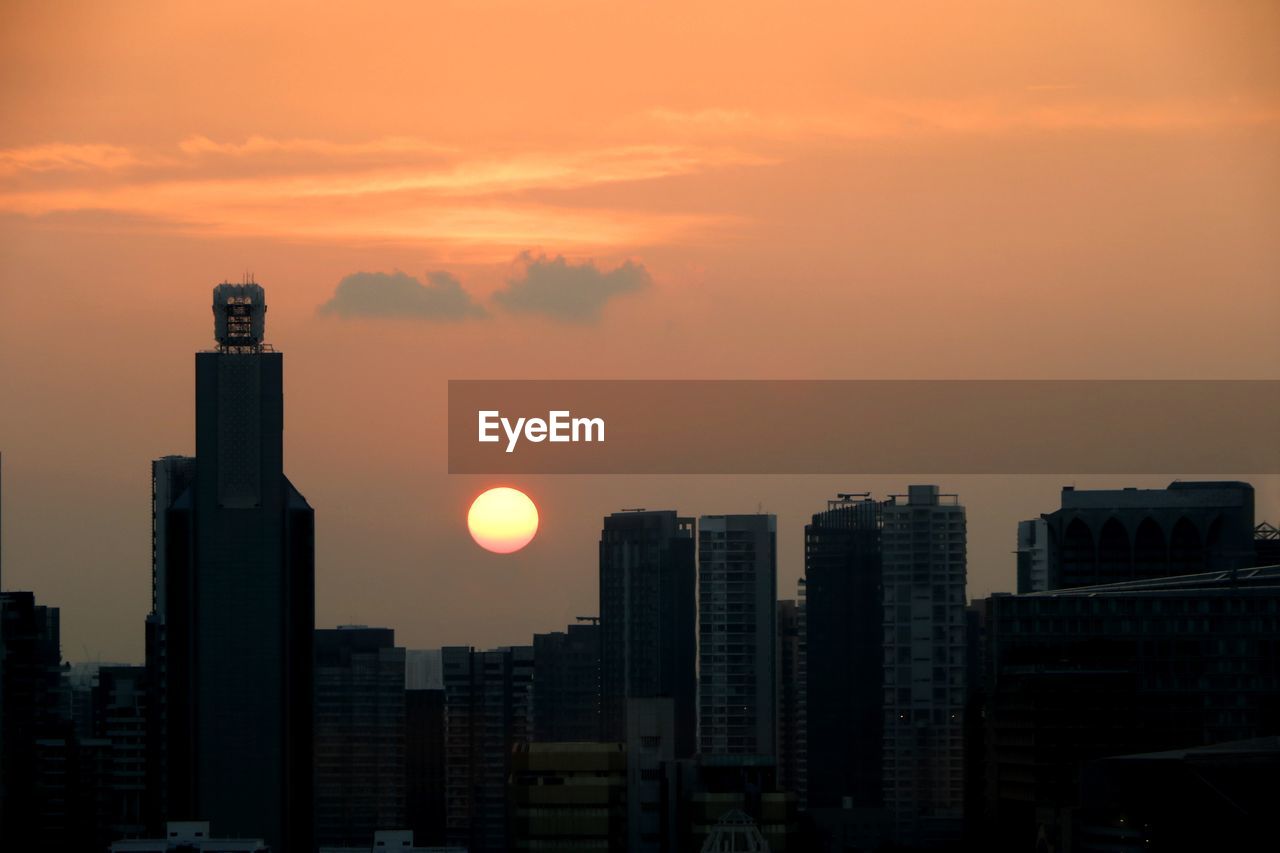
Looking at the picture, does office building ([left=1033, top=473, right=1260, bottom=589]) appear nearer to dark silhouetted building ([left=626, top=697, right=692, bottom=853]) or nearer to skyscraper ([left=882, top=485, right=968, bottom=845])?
skyscraper ([left=882, top=485, right=968, bottom=845])

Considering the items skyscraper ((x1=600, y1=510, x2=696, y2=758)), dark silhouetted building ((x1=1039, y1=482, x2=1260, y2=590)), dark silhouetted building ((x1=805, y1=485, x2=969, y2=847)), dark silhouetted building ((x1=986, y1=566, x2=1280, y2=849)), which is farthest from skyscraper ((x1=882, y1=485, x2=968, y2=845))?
dark silhouetted building ((x1=1039, y1=482, x2=1260, y2=590))

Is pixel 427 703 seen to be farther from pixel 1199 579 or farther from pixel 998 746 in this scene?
pixel 1199 579

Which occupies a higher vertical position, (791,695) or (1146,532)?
(1146,532)

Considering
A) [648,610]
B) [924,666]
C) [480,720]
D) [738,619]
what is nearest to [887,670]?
[924,666]

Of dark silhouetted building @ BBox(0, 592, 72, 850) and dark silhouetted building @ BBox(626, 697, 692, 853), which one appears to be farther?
dark silhouetted building @ BBox(0, 592, 72, 850)

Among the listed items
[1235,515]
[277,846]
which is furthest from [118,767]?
[1235,515]

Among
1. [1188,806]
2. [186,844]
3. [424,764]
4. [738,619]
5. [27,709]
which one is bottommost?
[186,844]

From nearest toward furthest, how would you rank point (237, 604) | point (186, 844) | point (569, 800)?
point (569, 800) → point (186, 844) → point (237, 604)

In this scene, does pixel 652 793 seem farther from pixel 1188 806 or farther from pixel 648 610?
pixel 648 610
